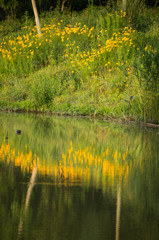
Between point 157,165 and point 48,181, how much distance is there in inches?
72.3

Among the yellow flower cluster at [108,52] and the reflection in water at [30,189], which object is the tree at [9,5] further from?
the reflection in water at [30,189]

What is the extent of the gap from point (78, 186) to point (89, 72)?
38.0 ft

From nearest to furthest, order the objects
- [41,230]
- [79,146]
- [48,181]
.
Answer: [41,230], [48,181], [79,146]

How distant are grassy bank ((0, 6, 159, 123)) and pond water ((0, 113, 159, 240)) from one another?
3013mm

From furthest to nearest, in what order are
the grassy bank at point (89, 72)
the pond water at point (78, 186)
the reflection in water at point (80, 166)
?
1. the grassy bank at point (89, 72)
2. the reflection in water at point (80, 166)
3. the pond water at point (78, 186)

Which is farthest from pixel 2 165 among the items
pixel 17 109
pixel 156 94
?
pixel 17 109

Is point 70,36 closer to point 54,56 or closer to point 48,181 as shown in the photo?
point 54,56

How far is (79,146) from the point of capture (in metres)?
8.16

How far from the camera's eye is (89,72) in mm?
16438

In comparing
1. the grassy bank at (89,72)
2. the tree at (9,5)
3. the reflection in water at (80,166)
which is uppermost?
the tree at (9,5)

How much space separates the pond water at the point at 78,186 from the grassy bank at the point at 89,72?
9.89 feet

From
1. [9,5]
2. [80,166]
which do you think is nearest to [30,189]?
[80,166]

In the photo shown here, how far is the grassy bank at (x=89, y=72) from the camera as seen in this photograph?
12422 mm

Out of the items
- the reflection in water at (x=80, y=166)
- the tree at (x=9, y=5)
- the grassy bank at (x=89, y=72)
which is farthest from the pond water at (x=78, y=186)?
the tree at (x=9, y=5)
